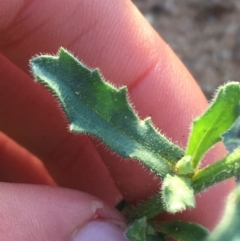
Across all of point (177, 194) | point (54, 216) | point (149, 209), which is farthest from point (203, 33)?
point (177, 194)

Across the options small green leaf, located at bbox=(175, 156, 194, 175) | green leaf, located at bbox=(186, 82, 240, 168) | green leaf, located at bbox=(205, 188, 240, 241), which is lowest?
green leaf, located at bbox=(205, 188, 240, 241)

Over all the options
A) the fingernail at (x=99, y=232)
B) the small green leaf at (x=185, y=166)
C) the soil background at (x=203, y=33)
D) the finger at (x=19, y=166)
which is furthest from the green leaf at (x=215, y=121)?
the soil background at (x=203, y=33)

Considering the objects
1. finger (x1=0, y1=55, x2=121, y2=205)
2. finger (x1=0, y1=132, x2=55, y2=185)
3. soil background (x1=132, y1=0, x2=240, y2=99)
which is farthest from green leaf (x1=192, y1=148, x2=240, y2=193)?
soil background (x1=132, y1=0, x2=240, y2=99)

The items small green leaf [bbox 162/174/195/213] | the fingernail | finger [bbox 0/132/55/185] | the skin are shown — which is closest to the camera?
small green leaf [bbox 162/174/195/213]

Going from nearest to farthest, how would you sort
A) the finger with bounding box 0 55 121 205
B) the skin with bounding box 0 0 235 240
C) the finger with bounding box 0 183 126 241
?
the finger with bounding box 0 183 126 241 → the skin with bounding box 0 0 235 240 → the finger with bounding box 0 55 121 205

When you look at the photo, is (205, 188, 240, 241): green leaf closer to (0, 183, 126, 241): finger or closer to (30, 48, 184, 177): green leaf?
(30, 48, 184, 177): green leaf

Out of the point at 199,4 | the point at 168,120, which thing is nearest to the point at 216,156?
the point at 168,120
